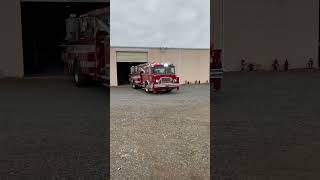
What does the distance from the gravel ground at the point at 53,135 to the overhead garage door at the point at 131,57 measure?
8.02 feet

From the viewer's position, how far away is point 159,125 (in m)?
2.51

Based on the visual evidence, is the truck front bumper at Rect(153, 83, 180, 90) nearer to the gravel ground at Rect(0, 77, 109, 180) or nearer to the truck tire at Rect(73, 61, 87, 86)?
the gravel ground at Rect(0, 77, 109, 180)

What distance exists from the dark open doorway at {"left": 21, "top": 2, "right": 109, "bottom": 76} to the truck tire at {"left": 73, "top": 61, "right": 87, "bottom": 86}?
5.54 m

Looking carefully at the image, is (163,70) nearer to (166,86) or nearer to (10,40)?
(166,86)

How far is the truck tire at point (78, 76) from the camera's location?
12.4 metres

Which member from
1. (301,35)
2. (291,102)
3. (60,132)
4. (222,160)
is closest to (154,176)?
(222,160)

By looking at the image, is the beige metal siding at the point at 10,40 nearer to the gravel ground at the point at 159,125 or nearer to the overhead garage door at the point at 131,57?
the gravel ground at the point at 159,125

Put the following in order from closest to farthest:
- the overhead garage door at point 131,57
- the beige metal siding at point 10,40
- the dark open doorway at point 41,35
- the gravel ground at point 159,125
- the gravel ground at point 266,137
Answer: the overhead garage door at point 131,57, the gravel ground at point 159,125, the gravel ground at point 266,137, the beige metal siding at point 10,40, the dark open doorway at point 41,35

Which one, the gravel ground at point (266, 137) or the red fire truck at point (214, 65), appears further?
the gravel ground at point (266, 137)

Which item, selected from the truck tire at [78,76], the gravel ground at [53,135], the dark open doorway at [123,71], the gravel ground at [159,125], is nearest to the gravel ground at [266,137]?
the gravel ground at [159,125]

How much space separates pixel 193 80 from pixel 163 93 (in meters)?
0.21

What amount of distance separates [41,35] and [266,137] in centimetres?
1705

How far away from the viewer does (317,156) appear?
214 inches

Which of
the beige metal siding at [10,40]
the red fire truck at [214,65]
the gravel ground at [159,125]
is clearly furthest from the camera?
the beige metal siding at [10,40]
